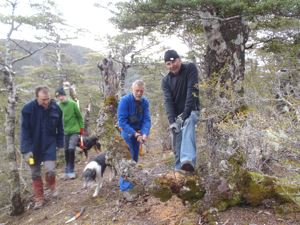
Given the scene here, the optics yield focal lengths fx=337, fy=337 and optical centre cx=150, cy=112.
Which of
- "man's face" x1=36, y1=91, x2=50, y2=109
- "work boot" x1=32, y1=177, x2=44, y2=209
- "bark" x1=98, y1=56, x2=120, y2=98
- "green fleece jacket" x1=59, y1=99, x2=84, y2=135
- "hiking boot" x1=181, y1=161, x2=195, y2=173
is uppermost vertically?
"bark" x1=98, y1=56, x2=120, y2=98

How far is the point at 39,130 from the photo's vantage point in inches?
211

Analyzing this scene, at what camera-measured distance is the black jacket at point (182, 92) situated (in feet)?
13.4

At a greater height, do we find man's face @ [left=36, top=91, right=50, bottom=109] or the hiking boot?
man's face @ [left=36, top=91, right=50, bottom=109]

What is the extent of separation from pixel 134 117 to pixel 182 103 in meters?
0.82

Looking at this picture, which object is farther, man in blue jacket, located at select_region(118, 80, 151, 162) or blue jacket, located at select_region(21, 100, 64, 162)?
blue jacket, located at select_region(21, 100, 64, 162)

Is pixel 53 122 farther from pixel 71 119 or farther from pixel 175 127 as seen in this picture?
pixel 175 127

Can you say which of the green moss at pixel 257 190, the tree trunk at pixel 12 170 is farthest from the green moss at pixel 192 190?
the tree trunk at pixel 12 170

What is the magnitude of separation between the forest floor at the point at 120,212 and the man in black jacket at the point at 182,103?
1.81 feet

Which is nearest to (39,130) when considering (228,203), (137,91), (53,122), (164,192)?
(53,122)

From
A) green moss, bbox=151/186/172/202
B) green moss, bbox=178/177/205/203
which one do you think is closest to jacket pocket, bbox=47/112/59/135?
green moss, bbox=151/186/172/202

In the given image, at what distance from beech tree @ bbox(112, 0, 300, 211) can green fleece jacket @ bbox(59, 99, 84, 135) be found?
193 centimetres

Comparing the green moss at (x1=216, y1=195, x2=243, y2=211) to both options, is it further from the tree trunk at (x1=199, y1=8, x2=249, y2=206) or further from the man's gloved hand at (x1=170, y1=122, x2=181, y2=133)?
the man's gloved hand at (x1=170, y1=122, x2=181, y2=133)

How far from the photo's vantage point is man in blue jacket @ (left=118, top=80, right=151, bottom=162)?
4.67m

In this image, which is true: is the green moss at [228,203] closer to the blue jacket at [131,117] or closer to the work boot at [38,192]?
the blue jacket at [131,117]
